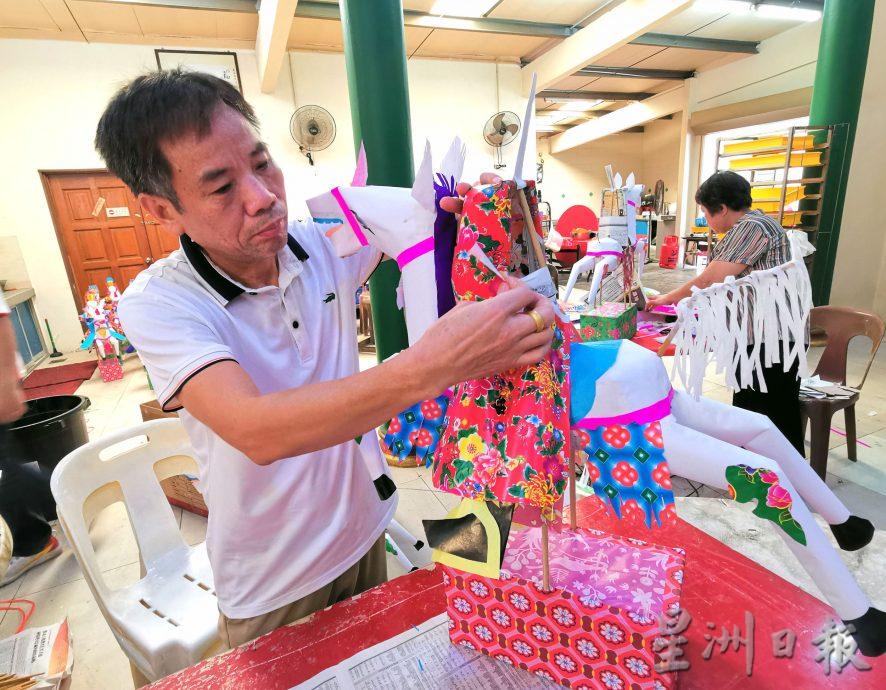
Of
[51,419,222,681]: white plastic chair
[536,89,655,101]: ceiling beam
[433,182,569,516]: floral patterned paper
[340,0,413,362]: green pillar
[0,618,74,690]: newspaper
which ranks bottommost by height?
[0,618,74,690]: newspaper

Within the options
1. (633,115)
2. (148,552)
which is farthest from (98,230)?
(633,115)

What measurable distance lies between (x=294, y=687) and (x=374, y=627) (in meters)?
0.15

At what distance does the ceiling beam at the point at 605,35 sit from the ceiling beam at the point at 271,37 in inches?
114

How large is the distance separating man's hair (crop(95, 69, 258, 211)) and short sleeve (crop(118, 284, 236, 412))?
0.49 ft

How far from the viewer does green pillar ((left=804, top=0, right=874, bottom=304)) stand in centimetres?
378

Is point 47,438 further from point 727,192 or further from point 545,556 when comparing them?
point 727,192

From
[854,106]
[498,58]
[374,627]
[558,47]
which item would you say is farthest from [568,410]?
[498,58]

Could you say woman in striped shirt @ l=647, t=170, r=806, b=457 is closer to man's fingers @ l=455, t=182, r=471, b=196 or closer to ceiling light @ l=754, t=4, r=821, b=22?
man's fingers @ l=455, t=182, r=471, b=196

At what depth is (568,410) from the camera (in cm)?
70

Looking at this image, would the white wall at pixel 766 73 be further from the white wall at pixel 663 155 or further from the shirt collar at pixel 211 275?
the shirt collar at pixel 211 275

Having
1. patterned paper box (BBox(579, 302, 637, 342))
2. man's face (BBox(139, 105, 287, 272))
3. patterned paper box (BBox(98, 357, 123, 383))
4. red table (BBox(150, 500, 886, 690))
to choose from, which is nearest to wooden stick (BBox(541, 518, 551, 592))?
red table (BBox(150, 500, 886, 690))

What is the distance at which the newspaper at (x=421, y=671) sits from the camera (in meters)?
0.76

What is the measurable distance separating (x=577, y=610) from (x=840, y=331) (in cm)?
233

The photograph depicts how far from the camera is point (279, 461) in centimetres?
87
